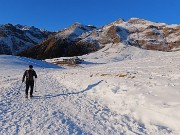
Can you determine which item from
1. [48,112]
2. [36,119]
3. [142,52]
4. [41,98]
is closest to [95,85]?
[41,98]

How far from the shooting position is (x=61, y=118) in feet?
43.9

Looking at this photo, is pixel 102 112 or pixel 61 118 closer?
pixel 61 118

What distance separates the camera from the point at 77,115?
1413cm

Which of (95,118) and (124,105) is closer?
(95,118)

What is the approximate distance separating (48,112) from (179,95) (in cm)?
682

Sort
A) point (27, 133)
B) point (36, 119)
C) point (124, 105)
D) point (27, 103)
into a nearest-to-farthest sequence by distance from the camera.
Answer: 1. point (27, 133)
2. point (36, 119)
3. point (124, 105)
4. point (27, 103)

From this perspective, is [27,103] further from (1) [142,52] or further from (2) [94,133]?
(1) [142,52]

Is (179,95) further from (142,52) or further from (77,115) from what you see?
(142,52)

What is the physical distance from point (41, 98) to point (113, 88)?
503 centimetres

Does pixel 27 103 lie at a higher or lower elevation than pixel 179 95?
lower

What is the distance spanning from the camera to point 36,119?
13055 mm

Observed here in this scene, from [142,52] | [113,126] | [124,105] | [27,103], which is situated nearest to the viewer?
[113,126]

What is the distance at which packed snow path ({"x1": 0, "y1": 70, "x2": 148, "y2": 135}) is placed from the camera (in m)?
11.5

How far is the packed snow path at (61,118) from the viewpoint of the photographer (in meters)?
11.5
